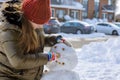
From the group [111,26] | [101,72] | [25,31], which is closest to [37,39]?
[25,31]

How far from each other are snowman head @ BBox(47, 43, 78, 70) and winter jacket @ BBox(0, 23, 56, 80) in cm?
24

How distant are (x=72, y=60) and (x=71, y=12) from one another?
4354 cm

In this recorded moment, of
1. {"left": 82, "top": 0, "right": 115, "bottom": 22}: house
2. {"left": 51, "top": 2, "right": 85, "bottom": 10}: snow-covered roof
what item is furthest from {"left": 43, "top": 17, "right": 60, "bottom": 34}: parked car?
{"left": 82, "top": 0, "right": 115, "bottom": 22}: house

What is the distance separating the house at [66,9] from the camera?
141 ft

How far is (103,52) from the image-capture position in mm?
10148

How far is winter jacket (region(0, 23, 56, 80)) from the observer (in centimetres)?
237

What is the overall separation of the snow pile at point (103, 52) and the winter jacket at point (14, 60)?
6452 mm

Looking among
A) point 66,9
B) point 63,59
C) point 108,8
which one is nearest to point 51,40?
point 63,59

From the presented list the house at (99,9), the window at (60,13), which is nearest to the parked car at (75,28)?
the window at (60,13)

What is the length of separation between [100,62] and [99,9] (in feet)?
149

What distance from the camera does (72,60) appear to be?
9.73ft

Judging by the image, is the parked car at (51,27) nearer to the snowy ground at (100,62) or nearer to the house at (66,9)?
the snowy ground at (100,62)

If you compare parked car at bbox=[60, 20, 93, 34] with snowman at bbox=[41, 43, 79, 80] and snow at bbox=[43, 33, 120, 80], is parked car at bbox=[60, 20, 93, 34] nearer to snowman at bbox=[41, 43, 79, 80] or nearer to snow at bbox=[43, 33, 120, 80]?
snow at bbox=[43, 33, 120, 80]

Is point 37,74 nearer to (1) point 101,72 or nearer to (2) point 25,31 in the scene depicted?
(2) point 25,31
